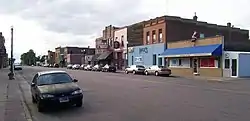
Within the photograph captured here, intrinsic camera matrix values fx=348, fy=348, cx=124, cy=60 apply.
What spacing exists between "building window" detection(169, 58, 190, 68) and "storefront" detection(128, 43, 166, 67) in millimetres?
3016

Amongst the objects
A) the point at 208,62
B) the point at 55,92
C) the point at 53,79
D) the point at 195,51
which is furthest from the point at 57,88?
Result: the point at 195,51

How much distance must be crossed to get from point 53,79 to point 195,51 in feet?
104

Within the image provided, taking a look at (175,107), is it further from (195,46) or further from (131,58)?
(131,58)

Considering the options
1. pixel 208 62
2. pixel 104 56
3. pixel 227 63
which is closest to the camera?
pixel 227 63

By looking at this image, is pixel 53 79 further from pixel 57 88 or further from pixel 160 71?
pixel 160 71

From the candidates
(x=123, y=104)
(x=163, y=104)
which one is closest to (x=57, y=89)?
(x=123, y=104)

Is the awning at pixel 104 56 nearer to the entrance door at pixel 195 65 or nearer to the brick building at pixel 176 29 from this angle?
the brick building at pixel 176 29

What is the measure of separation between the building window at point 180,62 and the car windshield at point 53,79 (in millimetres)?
34069

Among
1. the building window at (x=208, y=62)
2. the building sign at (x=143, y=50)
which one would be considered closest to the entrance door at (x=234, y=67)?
the building window at (x=208, y=62)

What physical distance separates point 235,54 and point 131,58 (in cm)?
3049

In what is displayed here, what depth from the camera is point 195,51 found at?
4331cm

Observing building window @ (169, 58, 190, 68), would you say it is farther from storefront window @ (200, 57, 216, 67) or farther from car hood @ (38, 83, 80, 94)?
car hood @ (38, 83, 80, 94)

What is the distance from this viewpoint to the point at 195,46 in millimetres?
44750

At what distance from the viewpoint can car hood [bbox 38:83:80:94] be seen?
12442 millimetres
